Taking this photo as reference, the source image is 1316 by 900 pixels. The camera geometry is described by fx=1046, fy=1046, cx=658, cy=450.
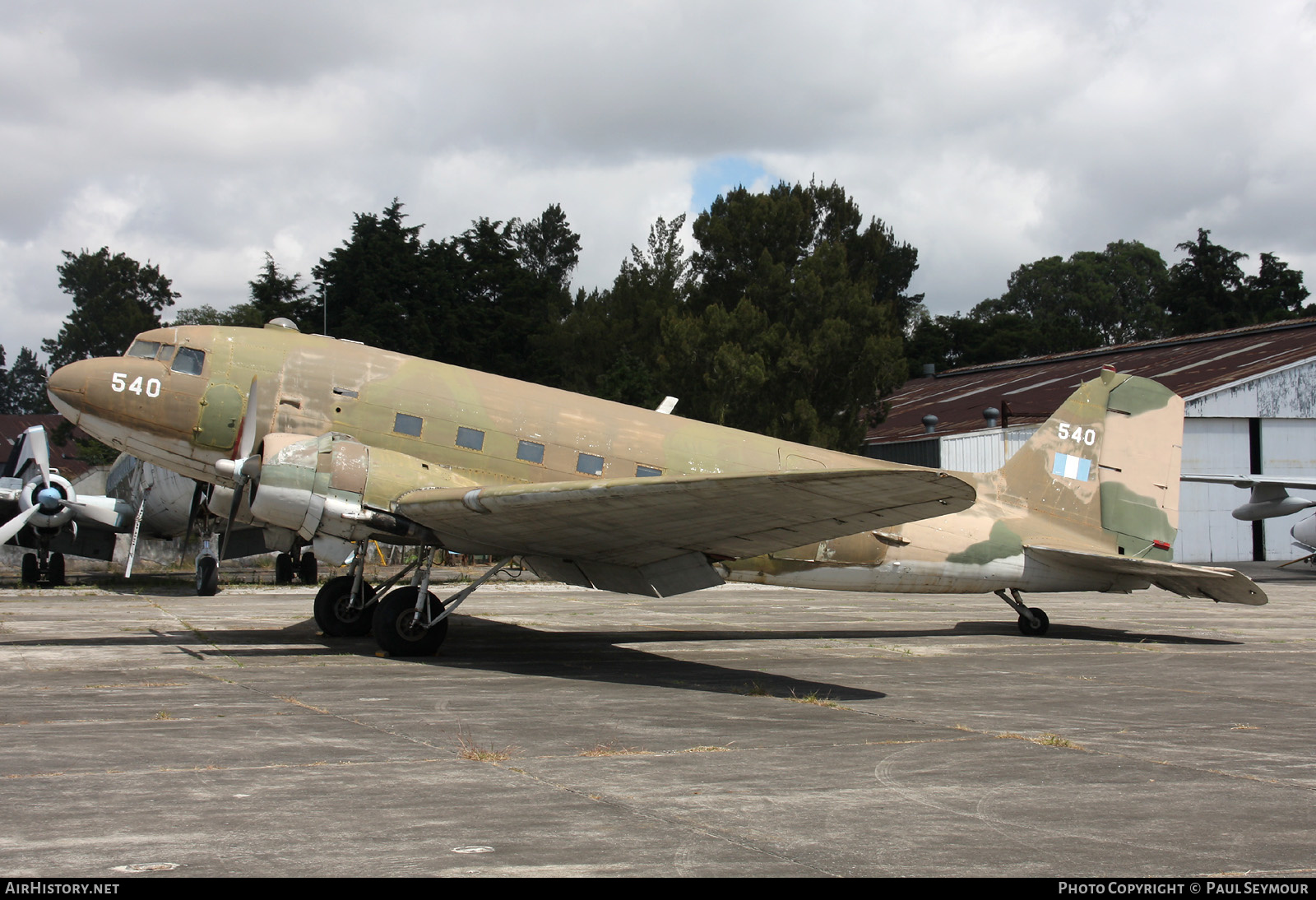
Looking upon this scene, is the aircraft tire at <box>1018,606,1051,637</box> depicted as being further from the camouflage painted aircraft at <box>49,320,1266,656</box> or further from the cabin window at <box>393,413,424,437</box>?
the cabin window at <box>393,413,424,437</box>

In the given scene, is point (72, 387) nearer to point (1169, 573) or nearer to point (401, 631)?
point (401, 631)

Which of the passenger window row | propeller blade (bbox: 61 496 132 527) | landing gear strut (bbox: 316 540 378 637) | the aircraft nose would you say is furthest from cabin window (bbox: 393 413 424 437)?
propeller blade (bbox: 61 496 132 527)

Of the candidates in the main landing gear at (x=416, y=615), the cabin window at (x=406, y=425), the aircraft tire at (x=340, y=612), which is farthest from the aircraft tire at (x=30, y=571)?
the cabin window at (x=406, y=425)

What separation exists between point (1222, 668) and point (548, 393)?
9265 millimetres

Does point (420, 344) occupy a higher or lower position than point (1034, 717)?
higher

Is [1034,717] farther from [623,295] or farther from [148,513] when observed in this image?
[623,295]

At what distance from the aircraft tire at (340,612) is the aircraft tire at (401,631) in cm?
178

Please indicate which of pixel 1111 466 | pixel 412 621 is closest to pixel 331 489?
pixel 412 621

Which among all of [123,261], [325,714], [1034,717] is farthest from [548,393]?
[123,261]

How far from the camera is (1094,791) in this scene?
6398 millimetres

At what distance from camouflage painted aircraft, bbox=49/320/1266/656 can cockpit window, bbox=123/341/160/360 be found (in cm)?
3

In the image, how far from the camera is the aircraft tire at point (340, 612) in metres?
14.2

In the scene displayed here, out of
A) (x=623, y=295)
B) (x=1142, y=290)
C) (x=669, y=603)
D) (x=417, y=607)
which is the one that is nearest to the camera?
(x=417, y=607)

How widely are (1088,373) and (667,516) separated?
43788 millimetres
